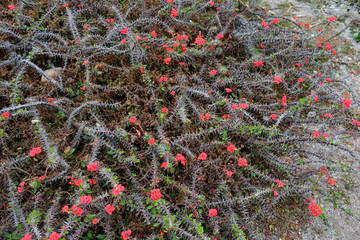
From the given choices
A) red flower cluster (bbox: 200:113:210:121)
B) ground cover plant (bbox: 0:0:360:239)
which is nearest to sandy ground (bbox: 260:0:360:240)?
ground cover plant (bbox: 0:0:360:239)

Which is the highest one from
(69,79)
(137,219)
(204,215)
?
(69,79)

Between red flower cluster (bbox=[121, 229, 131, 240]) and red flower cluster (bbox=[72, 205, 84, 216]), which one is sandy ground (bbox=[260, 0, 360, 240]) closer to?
red flower cluster (bbox=[121, 229, 131, 240])

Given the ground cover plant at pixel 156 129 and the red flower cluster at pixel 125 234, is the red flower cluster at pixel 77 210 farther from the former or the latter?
the red flower cluster at pixel 125 234

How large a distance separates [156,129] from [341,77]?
3664 millimetres

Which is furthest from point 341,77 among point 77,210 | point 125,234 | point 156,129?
point 77,210

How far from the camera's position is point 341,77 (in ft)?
13.9

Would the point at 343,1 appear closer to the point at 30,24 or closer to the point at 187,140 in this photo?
the point at 187,140

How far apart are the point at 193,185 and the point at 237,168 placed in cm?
68

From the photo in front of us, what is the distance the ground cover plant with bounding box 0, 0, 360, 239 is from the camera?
2.30m

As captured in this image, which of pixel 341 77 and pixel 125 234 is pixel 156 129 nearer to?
pixel 125 234

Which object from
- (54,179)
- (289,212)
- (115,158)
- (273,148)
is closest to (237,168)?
(273,148)

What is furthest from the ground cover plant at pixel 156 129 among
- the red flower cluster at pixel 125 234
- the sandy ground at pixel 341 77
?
the sandy ground at pixel 341 77

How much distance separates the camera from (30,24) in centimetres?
350

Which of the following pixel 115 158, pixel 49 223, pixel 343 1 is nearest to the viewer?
pixel 49 223
